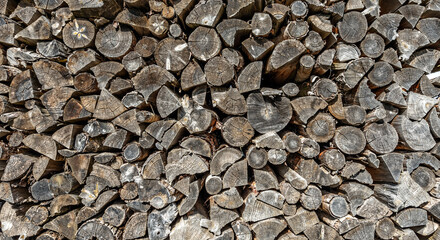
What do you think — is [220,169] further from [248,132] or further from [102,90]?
[102,90]

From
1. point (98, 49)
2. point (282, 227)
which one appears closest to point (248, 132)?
point (282, 227)

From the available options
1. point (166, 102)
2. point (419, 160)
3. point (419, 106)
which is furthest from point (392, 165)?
point (166, 102)

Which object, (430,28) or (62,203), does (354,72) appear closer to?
(430,28)

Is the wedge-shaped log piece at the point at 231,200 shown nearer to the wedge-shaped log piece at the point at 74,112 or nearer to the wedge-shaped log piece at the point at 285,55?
the wedge-shaped log piece at the point at 285,55

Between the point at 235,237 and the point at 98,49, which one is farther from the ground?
the point at 98,49

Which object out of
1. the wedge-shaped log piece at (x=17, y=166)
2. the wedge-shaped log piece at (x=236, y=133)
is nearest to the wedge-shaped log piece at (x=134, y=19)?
the wedge-shaped log piece at (x=236, y=133)
